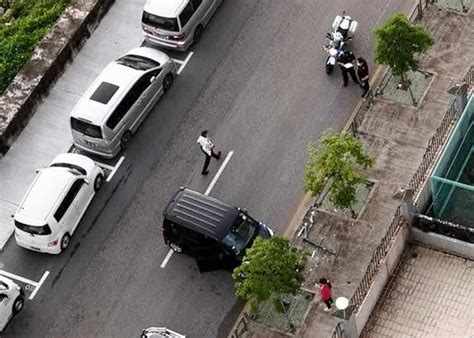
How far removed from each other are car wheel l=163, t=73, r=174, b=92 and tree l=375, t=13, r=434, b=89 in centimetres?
688

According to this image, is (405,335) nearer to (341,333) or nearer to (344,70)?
(341,333)

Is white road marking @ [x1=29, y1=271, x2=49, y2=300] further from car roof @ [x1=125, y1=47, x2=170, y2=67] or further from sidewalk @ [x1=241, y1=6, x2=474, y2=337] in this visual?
car roof @ [x1=125, y1=47, x2=170, y2=67]

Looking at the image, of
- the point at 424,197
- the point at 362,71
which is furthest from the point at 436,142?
the point at 362,71

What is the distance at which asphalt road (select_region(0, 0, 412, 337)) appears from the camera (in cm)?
3272

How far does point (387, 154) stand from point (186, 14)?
8.37 m

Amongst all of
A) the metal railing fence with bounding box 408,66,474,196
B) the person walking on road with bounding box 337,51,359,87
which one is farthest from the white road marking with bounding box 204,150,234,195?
the metal railing fence with bounding box 408,66,474,196

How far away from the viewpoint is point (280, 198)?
3431 cm

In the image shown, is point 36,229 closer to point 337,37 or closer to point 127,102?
point 127,102

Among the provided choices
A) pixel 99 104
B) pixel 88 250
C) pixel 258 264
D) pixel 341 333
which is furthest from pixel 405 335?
pixel 99 104

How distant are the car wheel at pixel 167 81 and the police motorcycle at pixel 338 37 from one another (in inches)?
199

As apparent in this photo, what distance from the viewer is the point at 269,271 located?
2958 centimetres

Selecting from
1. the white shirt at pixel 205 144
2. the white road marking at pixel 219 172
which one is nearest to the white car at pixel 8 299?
the white road marking at pixel 219 172

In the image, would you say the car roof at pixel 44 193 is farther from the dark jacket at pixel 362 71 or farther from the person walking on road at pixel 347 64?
the dark jacket at pixel 362 71

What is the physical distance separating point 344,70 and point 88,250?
9734 mm
